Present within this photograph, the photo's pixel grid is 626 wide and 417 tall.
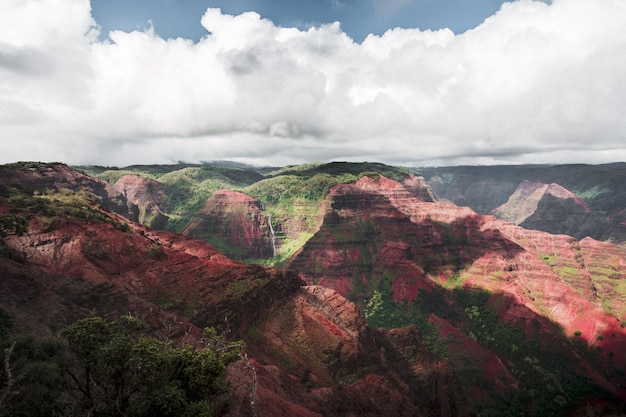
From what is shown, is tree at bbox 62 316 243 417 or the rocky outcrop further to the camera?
the rocky outcrop

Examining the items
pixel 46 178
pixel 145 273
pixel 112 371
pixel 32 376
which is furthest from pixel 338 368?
pixel 46 178

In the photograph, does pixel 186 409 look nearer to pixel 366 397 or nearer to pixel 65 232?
pixel 366 397

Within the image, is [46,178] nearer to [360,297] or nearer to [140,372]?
[360,297]

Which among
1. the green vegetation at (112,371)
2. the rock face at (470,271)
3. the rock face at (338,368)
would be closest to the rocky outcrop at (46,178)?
the rock face at (338,368)

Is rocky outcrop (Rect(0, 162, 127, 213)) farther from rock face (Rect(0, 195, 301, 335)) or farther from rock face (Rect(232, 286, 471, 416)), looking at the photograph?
rock face (Rect(232, 286, 471, 416))

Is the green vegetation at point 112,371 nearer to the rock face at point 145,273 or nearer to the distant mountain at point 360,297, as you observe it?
the distant mountain at point 360,297

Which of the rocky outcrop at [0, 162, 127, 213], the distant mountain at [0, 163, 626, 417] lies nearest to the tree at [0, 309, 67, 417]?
the distant mountain at [0, 163, 626, 417]

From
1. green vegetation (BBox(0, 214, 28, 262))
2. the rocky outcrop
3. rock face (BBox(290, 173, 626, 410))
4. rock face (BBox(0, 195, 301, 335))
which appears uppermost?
the rocky outcrop
